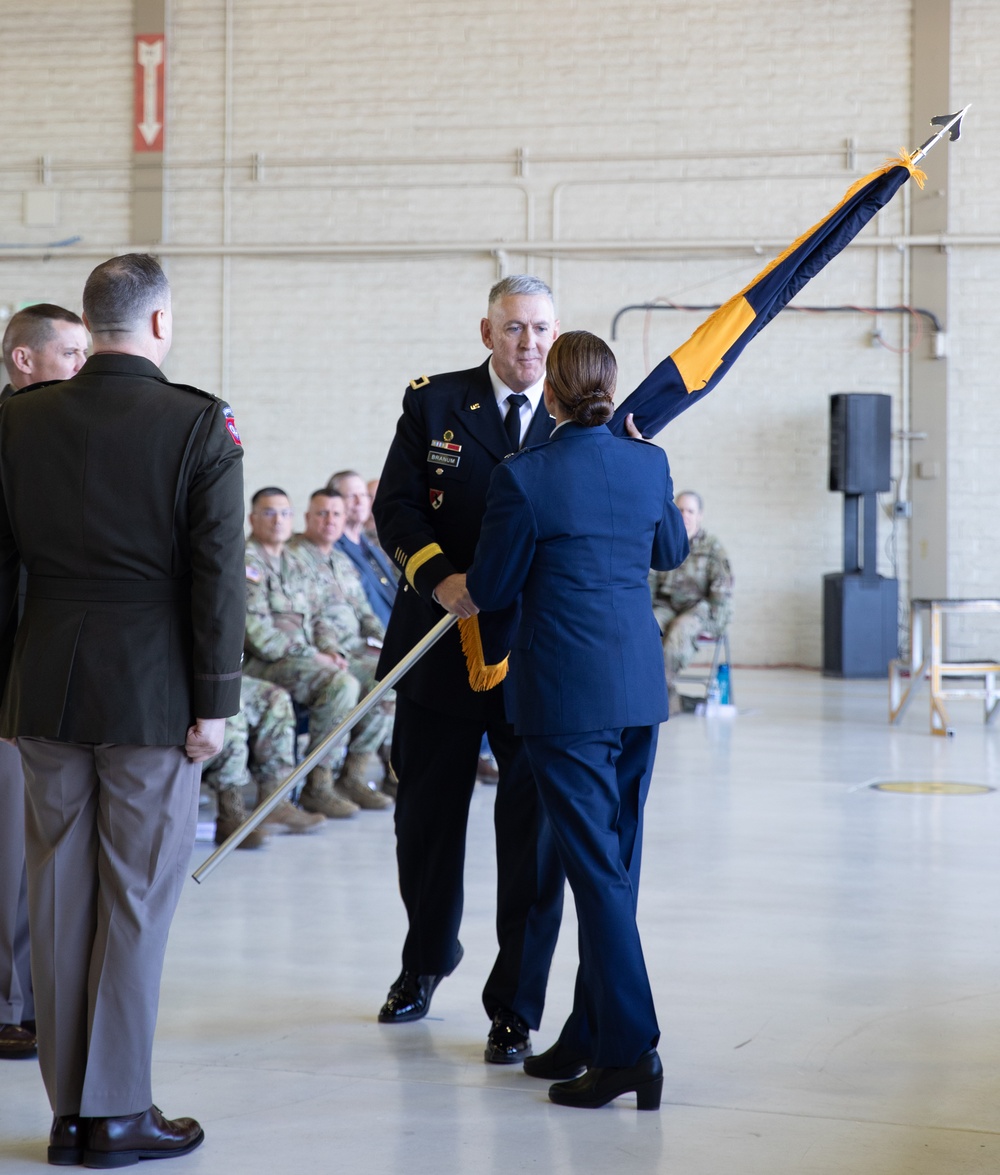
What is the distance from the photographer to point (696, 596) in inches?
355

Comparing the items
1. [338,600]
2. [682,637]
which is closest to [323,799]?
[338,600]

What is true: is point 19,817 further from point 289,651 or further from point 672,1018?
point 289,651

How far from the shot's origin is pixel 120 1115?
2346 mm

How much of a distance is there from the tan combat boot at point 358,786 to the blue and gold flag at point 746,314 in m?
3.04

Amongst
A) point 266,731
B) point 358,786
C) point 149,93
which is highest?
point 149,93

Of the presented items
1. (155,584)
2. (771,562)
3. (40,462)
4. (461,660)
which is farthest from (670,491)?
(771,562)

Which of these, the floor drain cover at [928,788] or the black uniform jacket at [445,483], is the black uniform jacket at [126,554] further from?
the floor drain cover at [928,788]

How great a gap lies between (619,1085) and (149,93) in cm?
1113

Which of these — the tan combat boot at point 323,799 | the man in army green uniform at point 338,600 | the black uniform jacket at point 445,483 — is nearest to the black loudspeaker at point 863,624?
the man in army green uniform at point 338,600

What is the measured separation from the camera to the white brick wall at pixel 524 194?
11281 mm

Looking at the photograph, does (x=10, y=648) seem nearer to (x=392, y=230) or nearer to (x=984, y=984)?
(x=984, y=984)

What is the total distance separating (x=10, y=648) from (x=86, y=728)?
0.32m

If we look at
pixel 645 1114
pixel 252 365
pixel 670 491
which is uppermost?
pixel 252 365

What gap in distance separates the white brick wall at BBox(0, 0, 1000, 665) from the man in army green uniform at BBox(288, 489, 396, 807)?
5.57 metres
